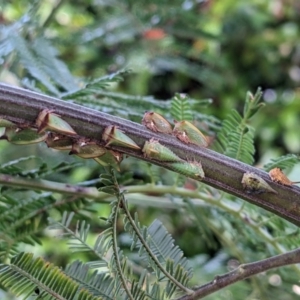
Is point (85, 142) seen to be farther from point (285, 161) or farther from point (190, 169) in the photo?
point (285, 161)

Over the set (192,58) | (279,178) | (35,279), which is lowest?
(35,279)

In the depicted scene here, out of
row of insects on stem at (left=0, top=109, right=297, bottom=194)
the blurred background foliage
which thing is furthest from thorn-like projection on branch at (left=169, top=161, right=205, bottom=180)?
the blurred background foliage

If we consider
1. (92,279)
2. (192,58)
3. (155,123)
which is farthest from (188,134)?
(192,58)

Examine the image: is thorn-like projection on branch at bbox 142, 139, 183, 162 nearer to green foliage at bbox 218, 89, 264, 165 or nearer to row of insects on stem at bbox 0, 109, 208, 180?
row of insects on stem at bbox 0, 109, 208, 180

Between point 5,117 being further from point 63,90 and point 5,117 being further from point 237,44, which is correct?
point 237,44

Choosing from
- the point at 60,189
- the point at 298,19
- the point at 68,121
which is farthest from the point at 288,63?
the point at 68,121

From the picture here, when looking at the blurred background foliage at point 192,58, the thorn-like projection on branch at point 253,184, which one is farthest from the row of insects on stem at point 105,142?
the blurred background foliage at point 192,58

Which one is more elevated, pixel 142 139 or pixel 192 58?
pixel 192 58
